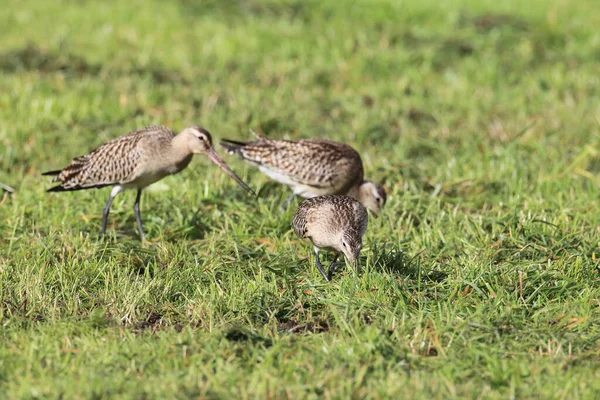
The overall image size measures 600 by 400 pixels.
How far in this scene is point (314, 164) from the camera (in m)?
8.26

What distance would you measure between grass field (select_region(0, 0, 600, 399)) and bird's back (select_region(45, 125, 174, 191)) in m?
0.29

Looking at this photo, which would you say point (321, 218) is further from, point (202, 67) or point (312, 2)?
point (312, 2)

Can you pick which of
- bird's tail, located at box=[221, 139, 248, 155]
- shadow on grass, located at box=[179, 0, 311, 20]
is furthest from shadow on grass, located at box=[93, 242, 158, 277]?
shadow on grass, located at box=[179, 0, 311, 20]

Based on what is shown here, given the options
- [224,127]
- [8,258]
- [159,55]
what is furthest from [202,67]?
[8,258]

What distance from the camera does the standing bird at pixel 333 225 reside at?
6.24 m

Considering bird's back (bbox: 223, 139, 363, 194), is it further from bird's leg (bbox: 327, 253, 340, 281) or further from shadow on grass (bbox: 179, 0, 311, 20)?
shadow on grass (bbox: 179, 0, 311, 20)

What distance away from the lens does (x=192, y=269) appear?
21.1 feet

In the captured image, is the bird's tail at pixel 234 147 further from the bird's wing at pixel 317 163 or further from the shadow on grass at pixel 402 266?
the shadow on grass at pixel 402 266

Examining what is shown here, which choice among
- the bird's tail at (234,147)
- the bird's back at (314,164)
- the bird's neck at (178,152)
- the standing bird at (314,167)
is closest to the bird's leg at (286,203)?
the standing bird at (314,167)

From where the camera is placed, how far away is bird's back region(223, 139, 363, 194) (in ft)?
27.0

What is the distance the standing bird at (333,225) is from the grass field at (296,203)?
17 centimetres

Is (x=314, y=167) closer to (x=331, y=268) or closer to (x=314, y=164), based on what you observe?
(x=314, y=164)

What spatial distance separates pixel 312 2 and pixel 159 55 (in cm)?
300

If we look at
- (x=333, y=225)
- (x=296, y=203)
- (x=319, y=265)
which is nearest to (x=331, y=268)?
(x=319, y=265)
